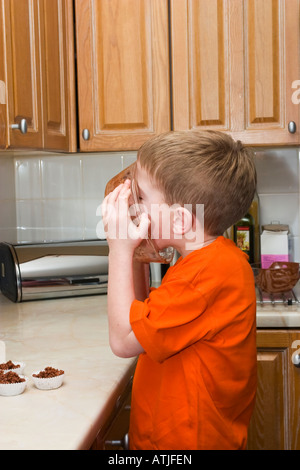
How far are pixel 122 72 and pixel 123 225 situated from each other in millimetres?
1057

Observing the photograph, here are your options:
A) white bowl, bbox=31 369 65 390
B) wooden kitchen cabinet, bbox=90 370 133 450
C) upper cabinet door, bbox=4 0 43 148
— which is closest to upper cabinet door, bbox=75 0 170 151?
upper cabinet door, bbox=4 0 43 148

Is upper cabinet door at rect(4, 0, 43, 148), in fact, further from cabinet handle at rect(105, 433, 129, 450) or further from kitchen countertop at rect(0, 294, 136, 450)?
cabinet handle at rect(105, 433, 129, 450)

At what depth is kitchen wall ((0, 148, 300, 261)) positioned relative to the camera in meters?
2.29

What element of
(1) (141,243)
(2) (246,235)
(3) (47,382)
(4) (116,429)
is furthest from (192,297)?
(2) (246,235)

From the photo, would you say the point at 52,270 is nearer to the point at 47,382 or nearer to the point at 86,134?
the point at 86,134

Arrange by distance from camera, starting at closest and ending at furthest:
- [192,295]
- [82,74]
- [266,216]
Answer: [192,295] < [82,74] < [266,216]

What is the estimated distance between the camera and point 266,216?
223 cm

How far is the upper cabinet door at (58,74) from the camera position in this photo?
1.81 meters

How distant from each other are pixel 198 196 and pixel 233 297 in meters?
0.18

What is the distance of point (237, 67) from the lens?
190 cm

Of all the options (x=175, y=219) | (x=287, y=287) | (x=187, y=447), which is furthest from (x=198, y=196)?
(x=287, y=287)

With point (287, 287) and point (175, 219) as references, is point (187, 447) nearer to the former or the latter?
point (175, 219)

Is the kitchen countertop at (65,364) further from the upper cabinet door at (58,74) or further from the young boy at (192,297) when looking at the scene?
the upper cabinet door at (58,74)
